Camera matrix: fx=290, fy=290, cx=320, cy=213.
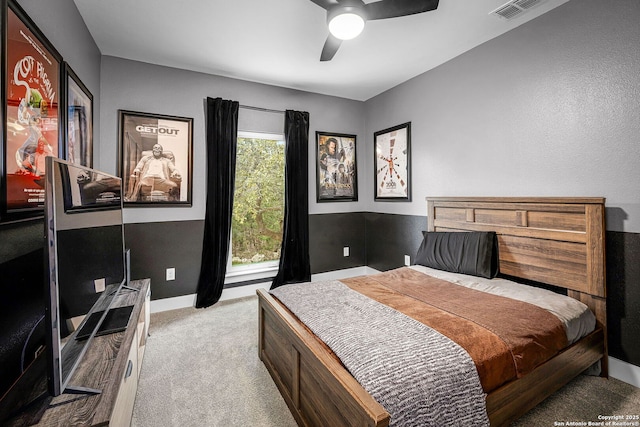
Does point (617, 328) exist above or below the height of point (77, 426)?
below

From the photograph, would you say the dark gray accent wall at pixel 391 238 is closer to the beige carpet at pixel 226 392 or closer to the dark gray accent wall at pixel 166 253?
the beige carpet at pixel 226 392

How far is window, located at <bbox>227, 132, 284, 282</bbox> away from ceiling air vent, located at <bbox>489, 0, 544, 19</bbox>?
2.56 metres

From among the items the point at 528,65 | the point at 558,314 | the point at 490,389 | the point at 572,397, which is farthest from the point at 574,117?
the point at 490,389

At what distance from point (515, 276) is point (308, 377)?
1998 millimetres

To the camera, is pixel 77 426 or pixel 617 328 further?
pixel 617 328

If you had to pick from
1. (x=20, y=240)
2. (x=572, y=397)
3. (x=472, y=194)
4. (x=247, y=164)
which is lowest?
(x=572, y=397)

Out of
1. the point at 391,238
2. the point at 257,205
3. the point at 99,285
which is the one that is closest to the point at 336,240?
the point at 391,238

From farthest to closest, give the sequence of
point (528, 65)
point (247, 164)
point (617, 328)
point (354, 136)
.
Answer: point (354, 136)
point (247, 164)
point (528, 65)
point (617, 328)

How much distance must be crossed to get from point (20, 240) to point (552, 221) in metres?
3.29

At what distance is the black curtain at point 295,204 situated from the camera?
12.5 feet

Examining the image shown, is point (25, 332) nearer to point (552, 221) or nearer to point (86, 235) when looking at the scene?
point (86, 235)

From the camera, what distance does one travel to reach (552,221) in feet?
7.35

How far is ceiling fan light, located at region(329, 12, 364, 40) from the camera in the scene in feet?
6.18

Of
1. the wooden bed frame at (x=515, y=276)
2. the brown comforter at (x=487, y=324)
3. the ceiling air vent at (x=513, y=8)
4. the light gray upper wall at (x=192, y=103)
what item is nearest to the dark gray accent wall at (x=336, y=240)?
the light gray upper wall at (x=192, y=103)
